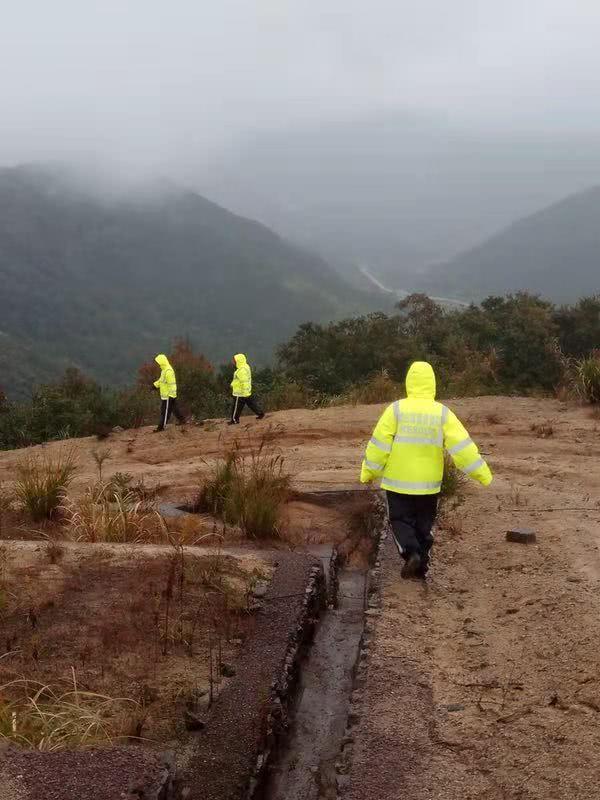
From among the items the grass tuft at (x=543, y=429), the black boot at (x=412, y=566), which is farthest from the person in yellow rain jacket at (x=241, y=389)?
the black boot at (x=412, y=566)

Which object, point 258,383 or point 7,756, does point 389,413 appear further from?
A: point 258,383

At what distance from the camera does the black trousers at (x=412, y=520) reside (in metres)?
→ 5.52

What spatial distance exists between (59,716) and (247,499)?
12.0 feet

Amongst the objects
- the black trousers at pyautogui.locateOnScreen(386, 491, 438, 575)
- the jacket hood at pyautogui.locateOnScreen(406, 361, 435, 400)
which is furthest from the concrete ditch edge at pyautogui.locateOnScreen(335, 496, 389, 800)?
the jacket hood at pyautogui.locateOnScreen(406, 361, 435, 400)

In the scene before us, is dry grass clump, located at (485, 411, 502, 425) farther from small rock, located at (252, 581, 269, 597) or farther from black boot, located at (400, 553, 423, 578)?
small rock, located at (252, 581, 269, 597)

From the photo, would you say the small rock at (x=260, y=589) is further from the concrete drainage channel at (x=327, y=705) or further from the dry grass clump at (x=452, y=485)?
the dry grass clump at (x=452, y=485)

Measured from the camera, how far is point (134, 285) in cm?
13950

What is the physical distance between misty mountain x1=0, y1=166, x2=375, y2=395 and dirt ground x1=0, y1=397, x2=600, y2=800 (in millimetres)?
60177

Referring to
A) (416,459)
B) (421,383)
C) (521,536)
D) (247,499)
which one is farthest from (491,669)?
(247,499)

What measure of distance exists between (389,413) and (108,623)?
236 cm

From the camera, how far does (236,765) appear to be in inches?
135

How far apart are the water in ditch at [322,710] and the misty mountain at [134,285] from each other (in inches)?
2420

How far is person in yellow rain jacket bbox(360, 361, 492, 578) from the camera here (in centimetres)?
542

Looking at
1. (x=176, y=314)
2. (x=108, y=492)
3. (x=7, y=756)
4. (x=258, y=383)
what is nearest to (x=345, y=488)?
(x=108, y=492)
